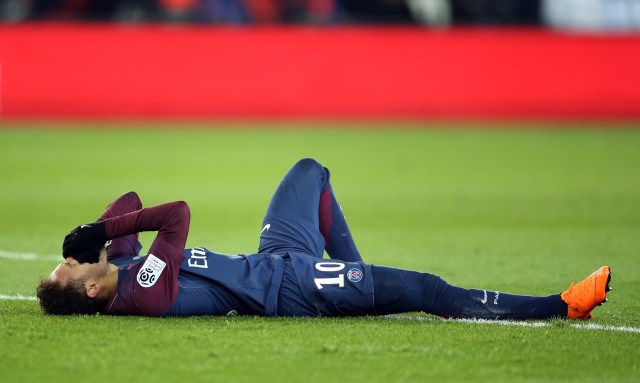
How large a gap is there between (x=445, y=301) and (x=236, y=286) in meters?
1.25

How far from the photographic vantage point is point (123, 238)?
6.73 metres

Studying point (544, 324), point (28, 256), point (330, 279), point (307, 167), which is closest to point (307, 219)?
point (307, 167)

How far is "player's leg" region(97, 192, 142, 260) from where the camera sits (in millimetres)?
6684

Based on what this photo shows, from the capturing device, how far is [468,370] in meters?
5.30

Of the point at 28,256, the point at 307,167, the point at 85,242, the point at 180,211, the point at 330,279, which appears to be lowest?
the point at 28,256

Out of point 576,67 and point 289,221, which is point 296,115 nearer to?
point 576,67

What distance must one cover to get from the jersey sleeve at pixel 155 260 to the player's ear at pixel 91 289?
0.12 metres

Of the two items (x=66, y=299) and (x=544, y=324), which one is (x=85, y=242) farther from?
(x=544, y=324)

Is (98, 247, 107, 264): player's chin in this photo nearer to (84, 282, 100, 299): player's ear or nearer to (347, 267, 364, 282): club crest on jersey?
(84, 282, 100, 299): player's ear

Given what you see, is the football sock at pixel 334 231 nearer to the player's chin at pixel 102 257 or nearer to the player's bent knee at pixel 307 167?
the player's bent knee at pixel 307 167

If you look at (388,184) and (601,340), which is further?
(388,184)

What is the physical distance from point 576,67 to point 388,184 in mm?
8267

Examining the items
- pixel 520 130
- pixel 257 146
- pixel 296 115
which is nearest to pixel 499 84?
pixel 520 130

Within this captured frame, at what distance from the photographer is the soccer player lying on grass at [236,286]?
617 cm
